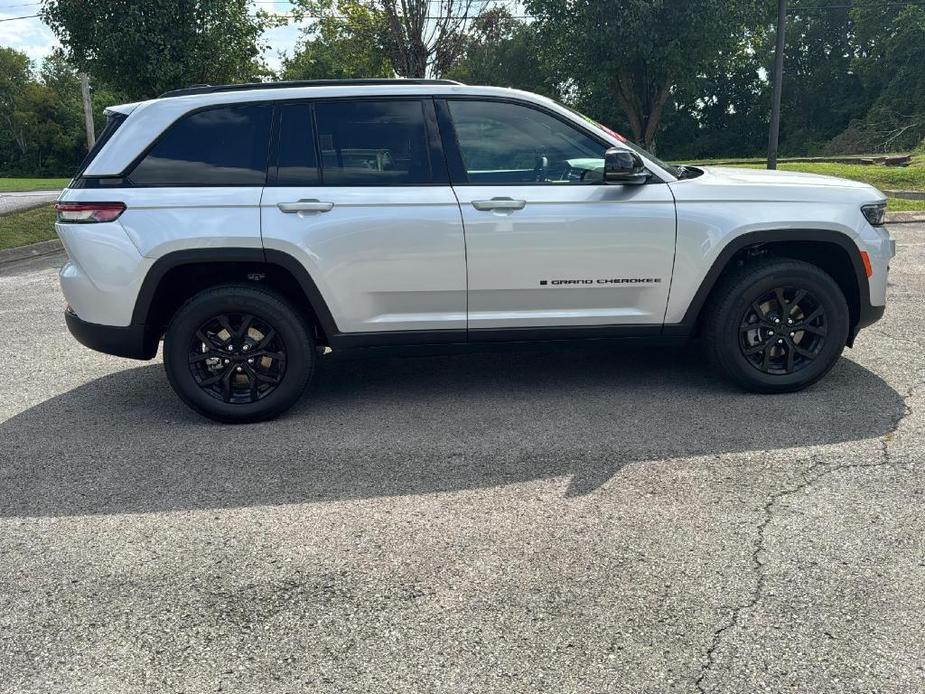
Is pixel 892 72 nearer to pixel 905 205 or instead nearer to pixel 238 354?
pixel 905 205

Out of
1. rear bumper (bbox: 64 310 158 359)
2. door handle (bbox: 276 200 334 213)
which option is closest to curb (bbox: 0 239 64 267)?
rear bumper (bbox: 64 310 158 359)

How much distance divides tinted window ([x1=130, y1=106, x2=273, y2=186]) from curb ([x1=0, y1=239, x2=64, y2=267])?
8.78 metres

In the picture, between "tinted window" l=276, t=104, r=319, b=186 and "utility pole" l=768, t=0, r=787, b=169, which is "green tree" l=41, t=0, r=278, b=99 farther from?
"tinted window" l=276, t=104, r=319, b=186

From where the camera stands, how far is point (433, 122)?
4637 millimetres

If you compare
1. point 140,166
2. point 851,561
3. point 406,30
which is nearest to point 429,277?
point 140,166

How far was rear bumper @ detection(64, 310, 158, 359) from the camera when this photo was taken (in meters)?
4.55

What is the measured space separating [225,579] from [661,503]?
1866mm

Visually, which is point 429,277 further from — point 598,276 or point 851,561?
point 851,561

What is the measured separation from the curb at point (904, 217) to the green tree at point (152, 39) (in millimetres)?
13757

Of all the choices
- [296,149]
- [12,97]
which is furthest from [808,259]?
[12,97]

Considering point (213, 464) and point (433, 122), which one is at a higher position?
point (433, 122)

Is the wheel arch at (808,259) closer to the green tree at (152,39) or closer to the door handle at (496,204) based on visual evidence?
the door handle at (496,204)

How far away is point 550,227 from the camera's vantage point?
14.9 ft

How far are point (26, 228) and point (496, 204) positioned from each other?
12.6 metres
